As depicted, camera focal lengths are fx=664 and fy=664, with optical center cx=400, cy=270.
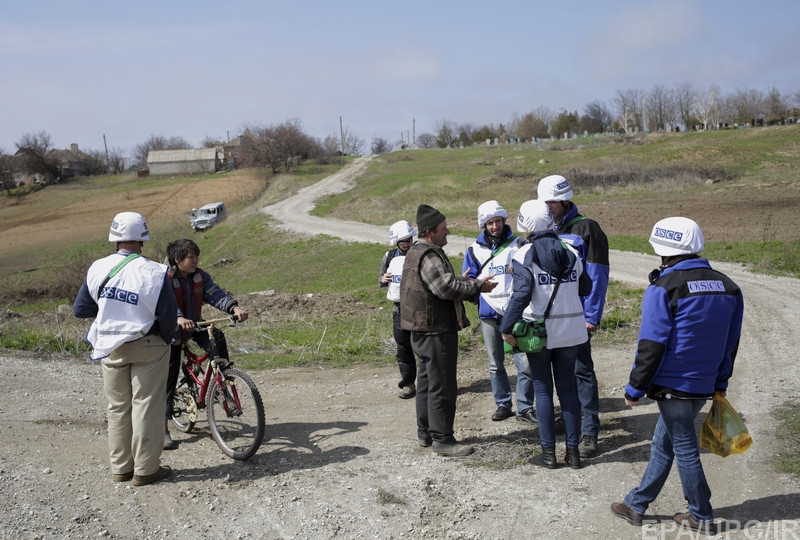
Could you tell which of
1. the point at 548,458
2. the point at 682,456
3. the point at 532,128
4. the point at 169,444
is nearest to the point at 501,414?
the point at 548,458

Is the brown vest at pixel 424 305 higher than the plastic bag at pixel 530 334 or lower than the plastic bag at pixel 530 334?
higher

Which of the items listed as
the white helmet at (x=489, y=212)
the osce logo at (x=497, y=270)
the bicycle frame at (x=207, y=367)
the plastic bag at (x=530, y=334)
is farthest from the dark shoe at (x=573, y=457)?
the bicycle frame at (x=207, y=367)

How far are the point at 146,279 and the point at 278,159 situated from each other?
70.2 m

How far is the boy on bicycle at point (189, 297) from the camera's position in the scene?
20.3 ft

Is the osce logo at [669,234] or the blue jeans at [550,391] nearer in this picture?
the osce logo at [669,234]

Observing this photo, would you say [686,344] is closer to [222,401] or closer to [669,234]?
[669,234]

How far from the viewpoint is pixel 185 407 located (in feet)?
21.9

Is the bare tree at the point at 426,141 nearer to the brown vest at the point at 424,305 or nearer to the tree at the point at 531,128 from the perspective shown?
the tree at the point at 531,128

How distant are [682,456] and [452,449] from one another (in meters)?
2.08

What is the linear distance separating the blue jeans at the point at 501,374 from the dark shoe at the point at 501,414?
29 millimetres

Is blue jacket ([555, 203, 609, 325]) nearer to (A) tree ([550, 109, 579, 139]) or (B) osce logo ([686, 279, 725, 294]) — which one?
(B) osce logo ([686, 279, 725, 294])

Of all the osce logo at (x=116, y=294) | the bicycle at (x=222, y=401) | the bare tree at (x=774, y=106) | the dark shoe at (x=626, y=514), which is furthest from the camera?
the bare tree at (x=774, y=106)

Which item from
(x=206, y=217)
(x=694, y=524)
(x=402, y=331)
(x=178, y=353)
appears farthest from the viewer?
(x=206, y=217)

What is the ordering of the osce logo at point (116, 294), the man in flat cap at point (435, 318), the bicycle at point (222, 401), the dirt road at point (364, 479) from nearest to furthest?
the dirt road at point (364, 479)
the osce logo at point (116, 294)
the man in flat cap at point (435, 318)
the bicycle at point (222, 401)
